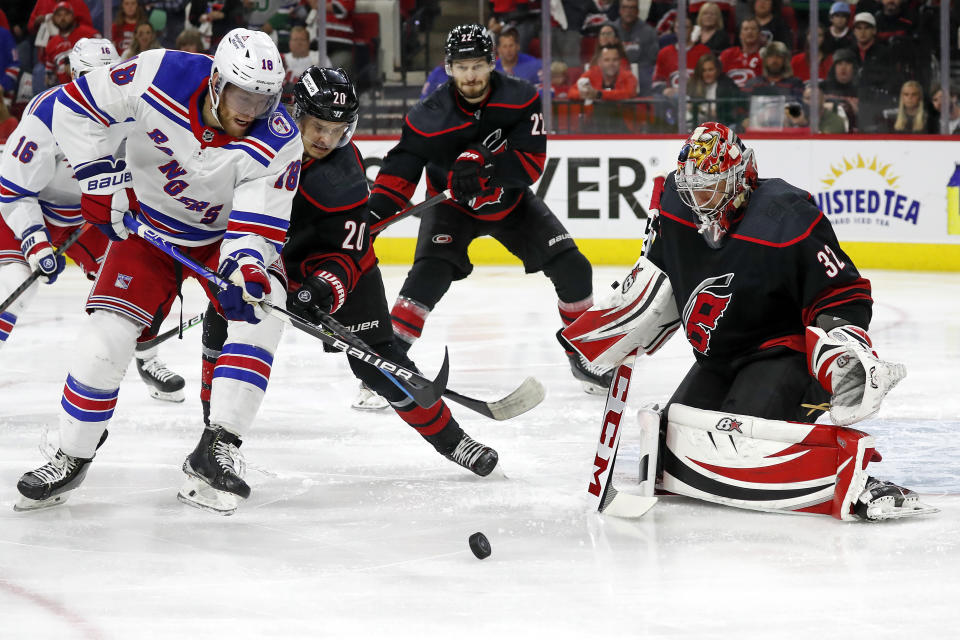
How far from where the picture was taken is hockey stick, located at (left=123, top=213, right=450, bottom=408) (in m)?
2.93

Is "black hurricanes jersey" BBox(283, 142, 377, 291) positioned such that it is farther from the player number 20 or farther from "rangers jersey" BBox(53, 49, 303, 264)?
"rangers jersey" BBox(53, 49, 303, 264)

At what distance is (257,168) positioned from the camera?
2879 mm

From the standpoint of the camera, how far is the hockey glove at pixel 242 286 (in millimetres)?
2777

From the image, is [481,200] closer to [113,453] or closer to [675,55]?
[113,453]

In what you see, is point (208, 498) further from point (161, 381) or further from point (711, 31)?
point (711, 31)

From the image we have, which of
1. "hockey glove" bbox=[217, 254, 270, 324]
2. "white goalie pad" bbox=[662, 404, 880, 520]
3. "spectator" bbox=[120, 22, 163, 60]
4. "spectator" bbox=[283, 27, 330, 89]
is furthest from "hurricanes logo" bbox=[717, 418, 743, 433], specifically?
"spectator" bbox=[120, 22, 163, 60]

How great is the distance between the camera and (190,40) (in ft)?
25.7

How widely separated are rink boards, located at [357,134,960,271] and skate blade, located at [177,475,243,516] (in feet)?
15.7

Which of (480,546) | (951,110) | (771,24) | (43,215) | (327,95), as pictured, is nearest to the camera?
(480,546)

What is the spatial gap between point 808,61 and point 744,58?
345mm

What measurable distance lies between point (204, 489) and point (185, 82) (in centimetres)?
89

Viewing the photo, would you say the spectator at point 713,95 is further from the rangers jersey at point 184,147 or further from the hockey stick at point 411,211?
the rangers jersey at point 184,147

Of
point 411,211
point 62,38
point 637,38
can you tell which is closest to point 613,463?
point 411,211

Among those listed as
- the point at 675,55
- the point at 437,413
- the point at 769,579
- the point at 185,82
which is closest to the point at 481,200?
the point at 437,413
